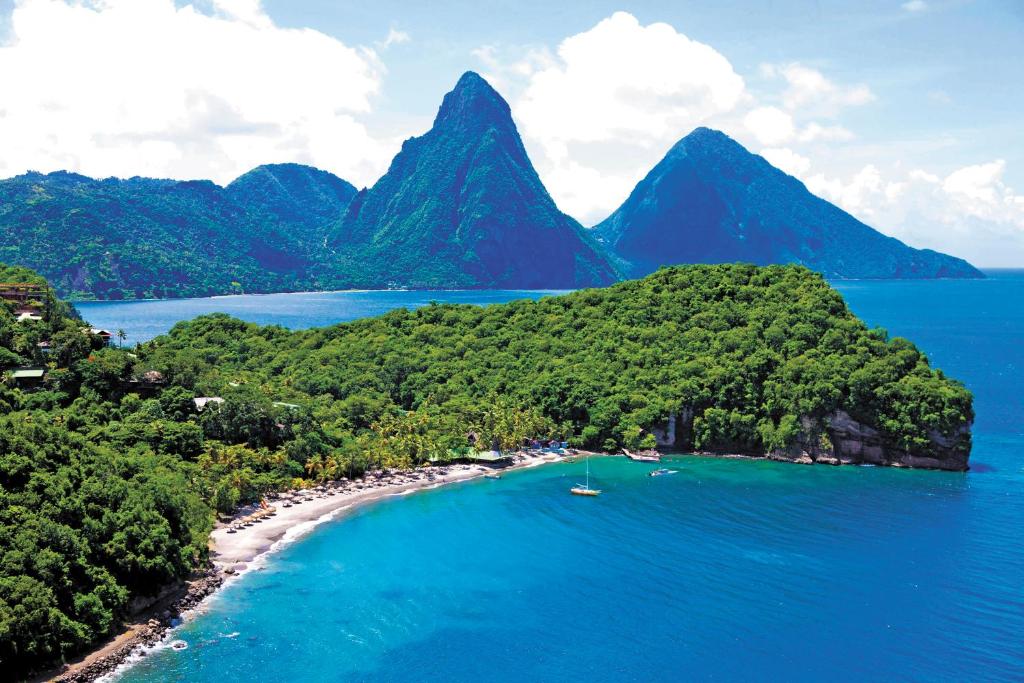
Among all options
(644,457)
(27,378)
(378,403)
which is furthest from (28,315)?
(644,457)

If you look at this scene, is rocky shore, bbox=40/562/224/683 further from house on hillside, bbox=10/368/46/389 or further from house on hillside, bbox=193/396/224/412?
house on hillside, bbox=10/368/46/389

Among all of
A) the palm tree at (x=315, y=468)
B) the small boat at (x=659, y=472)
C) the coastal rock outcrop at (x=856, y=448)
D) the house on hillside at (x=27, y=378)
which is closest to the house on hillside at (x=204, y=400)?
the palm tree at (x=315, y=468)

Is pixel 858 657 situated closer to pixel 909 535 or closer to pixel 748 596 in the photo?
pixel 748 596

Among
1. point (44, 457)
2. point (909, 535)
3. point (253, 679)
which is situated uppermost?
point (44, 457)

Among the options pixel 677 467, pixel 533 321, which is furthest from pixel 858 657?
pixel 533 321

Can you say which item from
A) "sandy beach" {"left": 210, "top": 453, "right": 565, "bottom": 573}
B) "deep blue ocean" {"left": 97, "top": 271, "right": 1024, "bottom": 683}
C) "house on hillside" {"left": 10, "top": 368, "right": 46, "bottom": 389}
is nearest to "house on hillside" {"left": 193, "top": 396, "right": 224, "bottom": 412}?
"sandy beach" {"left": 210, "top": 453, "right": 565, "bottom": 573}

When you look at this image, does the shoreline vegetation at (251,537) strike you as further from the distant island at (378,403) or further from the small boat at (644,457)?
the small boat at (644,457)
